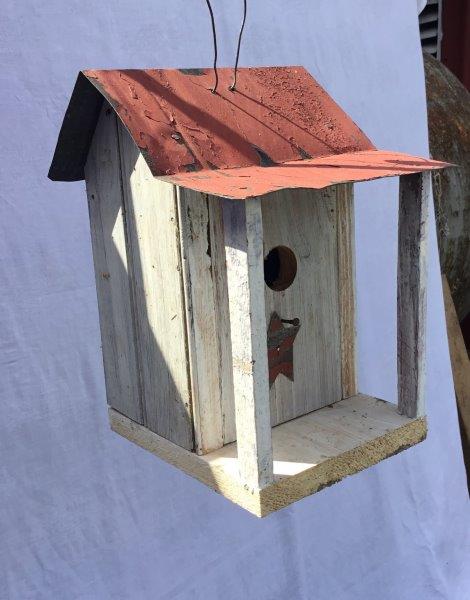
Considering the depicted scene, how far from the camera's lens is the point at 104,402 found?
1.65 m

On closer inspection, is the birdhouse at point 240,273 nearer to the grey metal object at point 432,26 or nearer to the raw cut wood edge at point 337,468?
the raw cut wood edge at point 337,468

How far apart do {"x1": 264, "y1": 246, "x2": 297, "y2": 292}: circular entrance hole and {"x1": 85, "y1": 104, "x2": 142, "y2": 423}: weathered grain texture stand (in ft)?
0.78

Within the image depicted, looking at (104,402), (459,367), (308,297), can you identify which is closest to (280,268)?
(308,297)

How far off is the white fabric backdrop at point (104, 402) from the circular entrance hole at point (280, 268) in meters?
0.52

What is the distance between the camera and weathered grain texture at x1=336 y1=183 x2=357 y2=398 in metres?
1.26

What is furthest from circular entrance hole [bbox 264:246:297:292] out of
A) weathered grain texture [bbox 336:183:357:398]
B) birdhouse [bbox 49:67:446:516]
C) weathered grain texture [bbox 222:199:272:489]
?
weathered grain texture [bbox 222:199:272:489]

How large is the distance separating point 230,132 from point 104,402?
2.58ft

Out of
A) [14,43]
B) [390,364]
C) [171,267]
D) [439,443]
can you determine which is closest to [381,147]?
[390,364]

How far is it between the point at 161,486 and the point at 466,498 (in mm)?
1252

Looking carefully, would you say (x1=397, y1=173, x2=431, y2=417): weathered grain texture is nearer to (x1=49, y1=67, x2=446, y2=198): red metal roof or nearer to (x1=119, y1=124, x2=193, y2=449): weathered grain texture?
(x1=49, y1=67, x2=446, y2=198): red metal roof

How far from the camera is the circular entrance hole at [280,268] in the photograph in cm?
120

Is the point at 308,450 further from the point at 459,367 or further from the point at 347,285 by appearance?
the point at 459,367

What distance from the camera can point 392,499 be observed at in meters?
2.37

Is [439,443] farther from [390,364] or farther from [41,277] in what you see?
[41,277]
